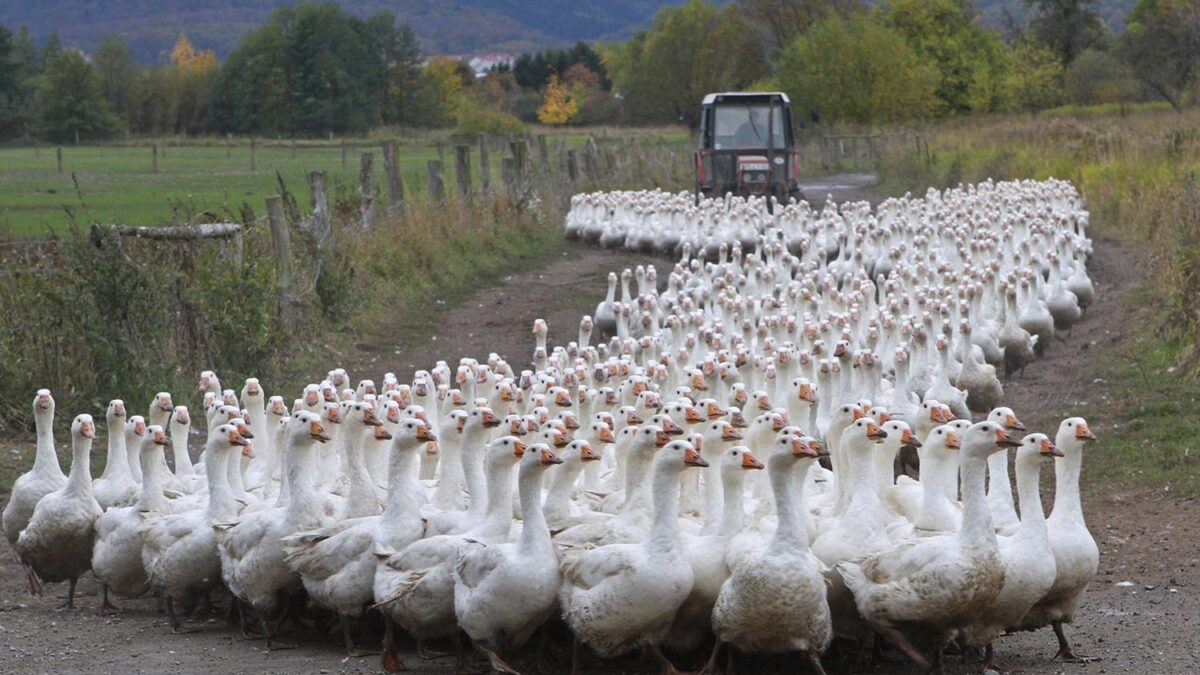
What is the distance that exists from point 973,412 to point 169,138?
62080 millimetres

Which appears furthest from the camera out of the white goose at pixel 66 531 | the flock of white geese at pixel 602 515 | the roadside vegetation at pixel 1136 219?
the roadside vegetation at pixel 1136 219

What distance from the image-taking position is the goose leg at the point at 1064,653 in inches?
300

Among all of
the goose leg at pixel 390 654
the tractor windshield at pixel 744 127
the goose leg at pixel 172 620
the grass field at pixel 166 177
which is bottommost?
the goose leg at pixel 172 620

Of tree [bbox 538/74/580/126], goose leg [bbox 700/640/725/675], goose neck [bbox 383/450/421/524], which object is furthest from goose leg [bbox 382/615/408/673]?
tree [bbox 538/74/580/126]

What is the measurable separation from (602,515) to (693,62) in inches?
2479

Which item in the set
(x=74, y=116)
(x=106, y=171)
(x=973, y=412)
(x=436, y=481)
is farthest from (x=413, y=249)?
(x=74, y=116)

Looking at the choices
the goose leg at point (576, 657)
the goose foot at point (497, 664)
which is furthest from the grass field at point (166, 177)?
the goose leg at point (576, 657)

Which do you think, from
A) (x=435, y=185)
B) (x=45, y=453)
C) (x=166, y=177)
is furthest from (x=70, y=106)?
(x=45, y=453)

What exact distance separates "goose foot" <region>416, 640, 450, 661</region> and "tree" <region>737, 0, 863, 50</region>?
234 feet

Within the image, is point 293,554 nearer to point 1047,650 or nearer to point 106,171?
point 1047,650

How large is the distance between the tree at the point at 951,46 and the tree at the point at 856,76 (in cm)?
474

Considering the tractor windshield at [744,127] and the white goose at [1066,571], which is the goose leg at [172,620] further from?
the tractor windshield at [744,127]

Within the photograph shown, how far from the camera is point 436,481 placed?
32.3 ft

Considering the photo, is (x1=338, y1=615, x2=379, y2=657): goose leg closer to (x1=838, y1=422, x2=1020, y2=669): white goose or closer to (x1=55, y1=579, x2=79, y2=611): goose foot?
(x1=55, y1=579, x2=79, y2=611): goose foot
